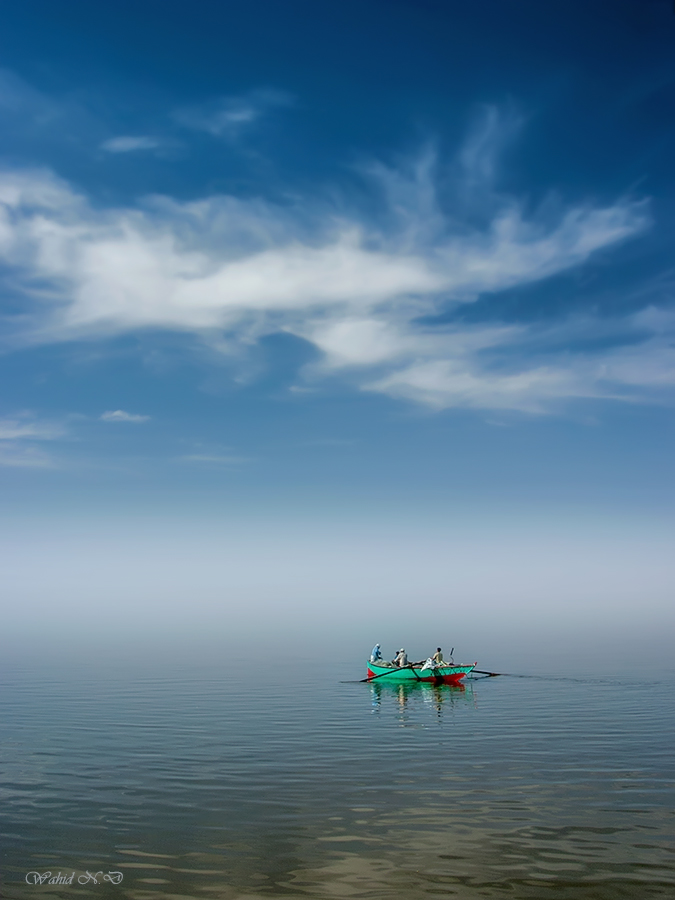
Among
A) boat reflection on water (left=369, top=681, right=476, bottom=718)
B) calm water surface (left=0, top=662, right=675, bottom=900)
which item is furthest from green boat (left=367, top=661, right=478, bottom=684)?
calm water surface (left=0, top=662, right=675, bottom=900)

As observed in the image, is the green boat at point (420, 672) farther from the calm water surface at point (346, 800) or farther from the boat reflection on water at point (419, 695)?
the calm water surface at point (346, 800)

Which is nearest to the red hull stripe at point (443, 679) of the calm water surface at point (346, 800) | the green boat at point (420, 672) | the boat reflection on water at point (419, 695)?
the green boat at point (420, 672)

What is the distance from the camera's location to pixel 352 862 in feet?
68.6

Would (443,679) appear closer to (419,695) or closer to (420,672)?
(420,672)

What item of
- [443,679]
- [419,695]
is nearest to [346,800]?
[419,695]

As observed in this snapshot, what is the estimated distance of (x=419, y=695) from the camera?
5916cm

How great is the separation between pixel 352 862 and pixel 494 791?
30.5 ft

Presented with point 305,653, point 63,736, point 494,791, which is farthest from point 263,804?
point 305,653

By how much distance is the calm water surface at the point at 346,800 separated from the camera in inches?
782

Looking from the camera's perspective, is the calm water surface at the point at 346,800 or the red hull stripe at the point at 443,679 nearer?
the calm water surface at the point at 346,800

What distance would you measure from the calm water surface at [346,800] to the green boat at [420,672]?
9.61 meters

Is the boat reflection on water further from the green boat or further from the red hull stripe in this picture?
the green boat

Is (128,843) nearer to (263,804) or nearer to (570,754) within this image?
(263,804)

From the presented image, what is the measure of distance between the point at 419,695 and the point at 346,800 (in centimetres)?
3361
